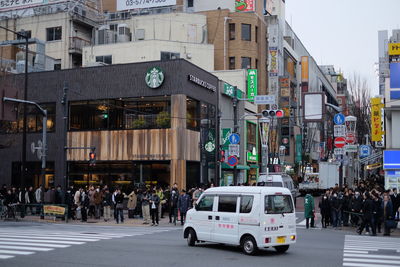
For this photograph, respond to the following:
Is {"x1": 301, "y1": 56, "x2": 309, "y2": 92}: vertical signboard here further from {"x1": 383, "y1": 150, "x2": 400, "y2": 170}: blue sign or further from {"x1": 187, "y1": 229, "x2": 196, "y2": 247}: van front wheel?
{"x1": 187, "y1": 229, "x2": 196, "y2": 247}: van front wheel

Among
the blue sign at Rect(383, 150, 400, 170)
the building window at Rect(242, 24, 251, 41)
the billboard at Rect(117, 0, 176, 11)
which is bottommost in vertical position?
the blue sign at Rect(383, 150, 400, 170)

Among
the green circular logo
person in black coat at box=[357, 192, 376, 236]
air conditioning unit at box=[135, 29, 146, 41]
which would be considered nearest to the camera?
person in black coat at box=[357, 192, 376, 236]

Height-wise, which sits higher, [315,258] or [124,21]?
[124,21]

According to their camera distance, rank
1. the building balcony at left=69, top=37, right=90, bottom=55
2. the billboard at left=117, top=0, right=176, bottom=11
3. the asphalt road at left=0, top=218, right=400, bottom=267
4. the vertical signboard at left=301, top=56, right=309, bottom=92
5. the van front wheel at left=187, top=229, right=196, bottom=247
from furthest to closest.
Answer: the vertical signboard at left=301, top=56, right=309, bottom=92
the billboard at left=117, top=0, right=176, bottom=11
the building balcony at left=69, top=37, right=90, bottom=55
the van front wheel at left=187, top=229, right=196, bottom=247
the asphalt road at left=0, top=218, right=400, bottom=267

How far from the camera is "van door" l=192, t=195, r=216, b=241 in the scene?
1573cm

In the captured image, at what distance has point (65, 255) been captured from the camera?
13.9 meters

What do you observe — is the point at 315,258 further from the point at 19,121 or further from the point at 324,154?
the point at 324,154

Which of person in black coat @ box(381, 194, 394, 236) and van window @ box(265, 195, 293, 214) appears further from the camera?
person in black coat @ box(381, 194, 394, 236)

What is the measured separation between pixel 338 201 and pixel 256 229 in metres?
11.4

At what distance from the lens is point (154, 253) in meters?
14.5

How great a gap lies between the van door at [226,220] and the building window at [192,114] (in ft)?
67.4

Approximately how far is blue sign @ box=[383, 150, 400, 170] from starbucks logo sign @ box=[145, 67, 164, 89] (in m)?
15.4

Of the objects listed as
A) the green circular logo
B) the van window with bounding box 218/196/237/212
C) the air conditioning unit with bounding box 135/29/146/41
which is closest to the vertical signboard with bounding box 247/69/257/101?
the air conditioning unit with bounding box 135/29/146/41

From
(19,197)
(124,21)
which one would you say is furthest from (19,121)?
(124,21)
